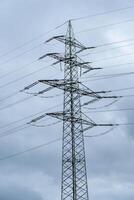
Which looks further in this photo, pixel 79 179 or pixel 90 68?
pixel 90 68

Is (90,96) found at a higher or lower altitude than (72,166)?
higher

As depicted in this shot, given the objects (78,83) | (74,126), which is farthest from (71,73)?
(74,126)

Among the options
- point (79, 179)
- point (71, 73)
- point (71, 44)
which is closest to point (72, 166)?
point (79, 179)

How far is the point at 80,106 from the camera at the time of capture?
62750 millimetres

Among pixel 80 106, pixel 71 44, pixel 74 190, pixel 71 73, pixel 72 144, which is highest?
pixel 71 44

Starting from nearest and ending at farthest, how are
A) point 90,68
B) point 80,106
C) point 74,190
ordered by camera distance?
point 74,190 < point 80,106 < point 90,68

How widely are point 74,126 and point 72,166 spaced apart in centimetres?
458

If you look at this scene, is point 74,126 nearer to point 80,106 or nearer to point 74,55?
point 80,106

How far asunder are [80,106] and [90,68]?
629 centimetres

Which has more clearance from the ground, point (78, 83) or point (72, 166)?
point (78, 83)

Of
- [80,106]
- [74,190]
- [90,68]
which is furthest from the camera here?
[90,68]

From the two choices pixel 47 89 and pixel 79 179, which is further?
pixel 47 89

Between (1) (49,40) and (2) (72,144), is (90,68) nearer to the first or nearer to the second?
(1) (49,40)

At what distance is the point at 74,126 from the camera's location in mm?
61094
